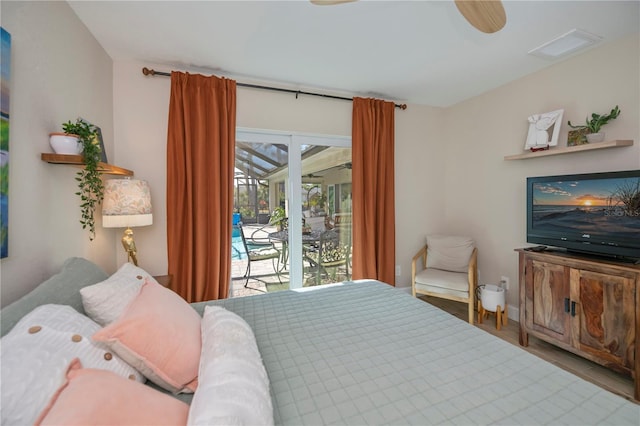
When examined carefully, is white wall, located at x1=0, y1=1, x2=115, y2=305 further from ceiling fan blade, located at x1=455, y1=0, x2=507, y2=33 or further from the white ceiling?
ceiling fan blade, located at x1=455, y1=0, x2=507, y2=33

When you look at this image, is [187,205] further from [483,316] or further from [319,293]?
[483,316]

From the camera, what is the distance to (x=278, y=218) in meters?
3.31

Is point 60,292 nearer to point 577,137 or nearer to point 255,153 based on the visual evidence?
point 255,153

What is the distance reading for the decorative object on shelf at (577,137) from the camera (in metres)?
2.42

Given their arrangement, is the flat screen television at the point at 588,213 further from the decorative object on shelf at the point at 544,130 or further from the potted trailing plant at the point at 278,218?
the potted trailing plant at the point at 278,218

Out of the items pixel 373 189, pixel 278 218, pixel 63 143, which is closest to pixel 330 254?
pixel 278 218

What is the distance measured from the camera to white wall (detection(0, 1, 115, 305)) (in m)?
1.28

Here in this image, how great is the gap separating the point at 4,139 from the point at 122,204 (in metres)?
0.91

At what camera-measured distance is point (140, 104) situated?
8.59ft

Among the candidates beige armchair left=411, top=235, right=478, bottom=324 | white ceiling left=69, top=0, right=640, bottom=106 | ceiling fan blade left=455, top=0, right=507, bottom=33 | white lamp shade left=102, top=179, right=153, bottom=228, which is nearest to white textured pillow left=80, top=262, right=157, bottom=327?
white lamp shade left=102, top=179, right=153, bottom=228

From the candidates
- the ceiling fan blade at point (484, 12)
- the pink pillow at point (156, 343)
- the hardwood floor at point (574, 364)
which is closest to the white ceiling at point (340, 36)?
the ceiling fan blade at point (484, 12)

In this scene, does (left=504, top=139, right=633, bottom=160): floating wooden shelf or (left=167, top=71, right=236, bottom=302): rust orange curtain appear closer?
(left=504, top=139, right=633, bottom=160): floating wooden shelf

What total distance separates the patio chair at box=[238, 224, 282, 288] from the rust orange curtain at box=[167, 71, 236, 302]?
395mm

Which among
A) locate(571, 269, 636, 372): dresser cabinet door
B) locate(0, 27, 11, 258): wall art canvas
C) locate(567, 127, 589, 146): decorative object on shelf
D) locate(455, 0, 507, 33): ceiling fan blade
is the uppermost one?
locate(455, 0, 507, 33): ceiling fan blade
